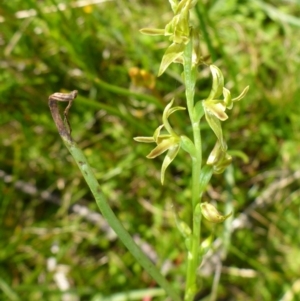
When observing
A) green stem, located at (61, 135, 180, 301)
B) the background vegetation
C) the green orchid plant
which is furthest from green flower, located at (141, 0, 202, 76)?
the background vegetation

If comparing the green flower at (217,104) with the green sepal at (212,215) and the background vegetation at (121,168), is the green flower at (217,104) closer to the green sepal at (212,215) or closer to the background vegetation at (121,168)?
the green sepal at (212,215)

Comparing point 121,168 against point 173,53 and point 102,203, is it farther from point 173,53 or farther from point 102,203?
point 173,53

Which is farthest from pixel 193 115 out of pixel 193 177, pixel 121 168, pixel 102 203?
pixel 121 168

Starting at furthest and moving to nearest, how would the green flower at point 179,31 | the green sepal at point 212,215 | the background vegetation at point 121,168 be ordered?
the background vegetation at point 121,168 < the green sepal at point 212,215 < the green flower at point 179,31

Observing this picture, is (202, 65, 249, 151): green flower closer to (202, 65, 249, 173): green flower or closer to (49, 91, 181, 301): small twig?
(202, 65, 249, 173): green flower

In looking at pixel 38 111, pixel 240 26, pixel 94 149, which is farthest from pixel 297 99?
pixel 38 111

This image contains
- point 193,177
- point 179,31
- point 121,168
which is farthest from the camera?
point 121,168

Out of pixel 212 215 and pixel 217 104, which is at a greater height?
pixel 217 104

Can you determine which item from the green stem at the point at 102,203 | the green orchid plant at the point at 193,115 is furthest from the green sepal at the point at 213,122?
the green stem at the point at 102,203
